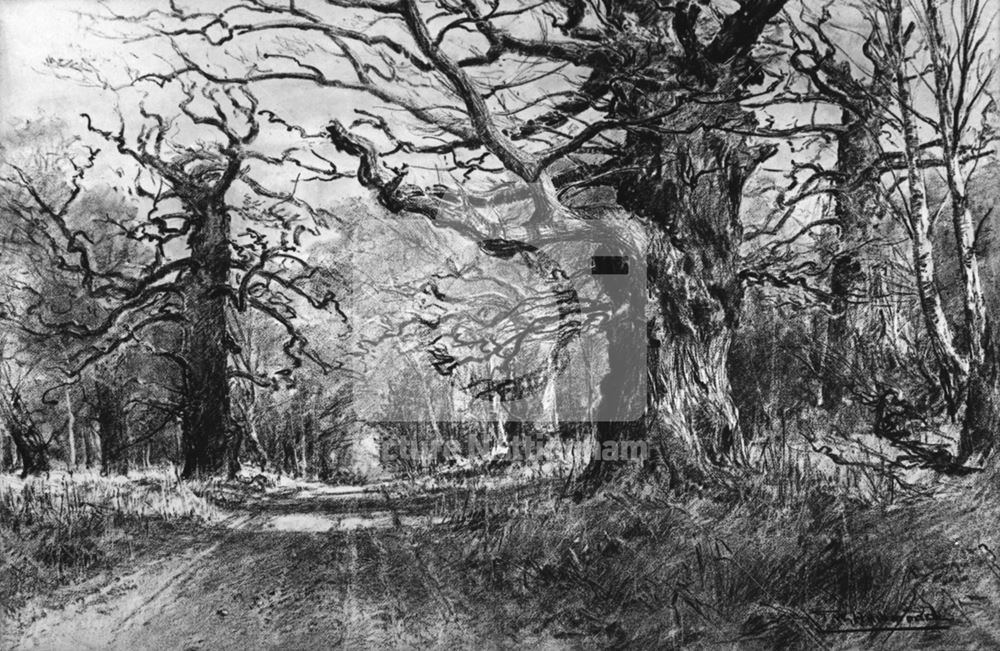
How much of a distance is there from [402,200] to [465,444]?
163 cm

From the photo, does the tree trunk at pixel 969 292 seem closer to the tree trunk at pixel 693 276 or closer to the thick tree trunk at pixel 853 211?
the thick tree trunk at pixel 853 211

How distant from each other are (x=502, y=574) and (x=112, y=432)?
2596 mm

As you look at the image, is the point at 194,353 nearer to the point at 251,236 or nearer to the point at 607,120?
the point at 251,236

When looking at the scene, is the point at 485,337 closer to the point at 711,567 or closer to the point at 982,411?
the point at 711,567

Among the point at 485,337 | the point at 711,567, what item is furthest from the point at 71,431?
the point at 711,567

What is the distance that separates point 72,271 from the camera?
4.35 m

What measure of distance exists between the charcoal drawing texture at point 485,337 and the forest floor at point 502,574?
2cm

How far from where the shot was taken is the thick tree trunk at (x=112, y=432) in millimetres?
4152

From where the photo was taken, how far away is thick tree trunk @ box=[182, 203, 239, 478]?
4242 mm

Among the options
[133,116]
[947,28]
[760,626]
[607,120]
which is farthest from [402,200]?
[947,28]

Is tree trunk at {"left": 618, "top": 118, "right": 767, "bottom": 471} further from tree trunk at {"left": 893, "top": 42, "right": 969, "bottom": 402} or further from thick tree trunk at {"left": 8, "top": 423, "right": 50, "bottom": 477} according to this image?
thick tree trunk at {"left": 8, "top": 423, "right": 50, "bottom": 477}

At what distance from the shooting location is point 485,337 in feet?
14.2
